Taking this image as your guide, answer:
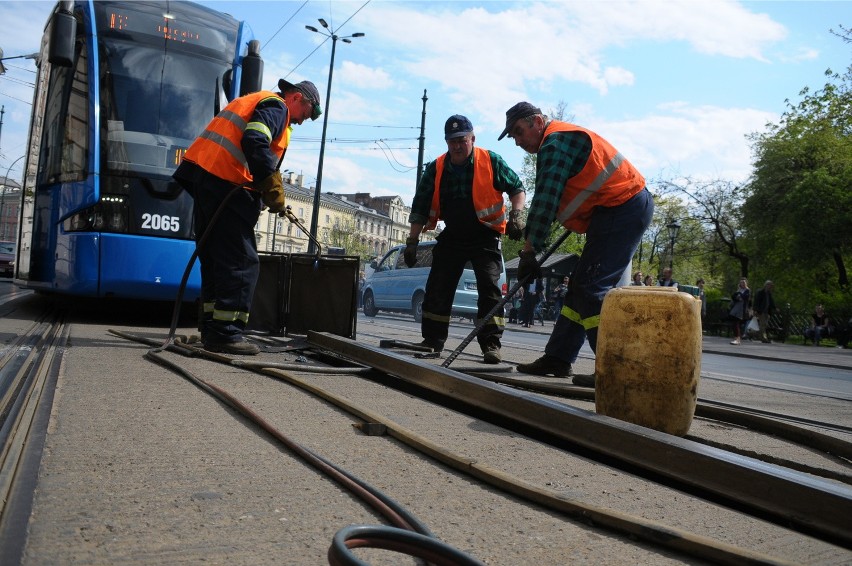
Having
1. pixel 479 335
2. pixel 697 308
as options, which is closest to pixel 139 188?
pixel 479 335

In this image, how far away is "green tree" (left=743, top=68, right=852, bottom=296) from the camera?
33000 millimetres

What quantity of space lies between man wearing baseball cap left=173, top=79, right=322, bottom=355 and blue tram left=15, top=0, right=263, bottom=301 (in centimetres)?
217

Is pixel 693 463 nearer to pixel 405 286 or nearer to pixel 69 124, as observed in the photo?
pixel 69 124

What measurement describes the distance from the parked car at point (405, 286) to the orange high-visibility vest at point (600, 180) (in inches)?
518

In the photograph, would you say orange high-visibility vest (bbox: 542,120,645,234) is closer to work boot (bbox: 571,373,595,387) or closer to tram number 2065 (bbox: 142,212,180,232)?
work boot (bbox: 571,373,595,387)

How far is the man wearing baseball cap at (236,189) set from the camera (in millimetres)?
6008

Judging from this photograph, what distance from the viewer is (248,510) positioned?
87.7 inches

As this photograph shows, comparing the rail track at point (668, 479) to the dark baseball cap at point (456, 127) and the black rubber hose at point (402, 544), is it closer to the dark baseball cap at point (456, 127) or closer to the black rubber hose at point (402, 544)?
the black rubber hose at point (402, 544)

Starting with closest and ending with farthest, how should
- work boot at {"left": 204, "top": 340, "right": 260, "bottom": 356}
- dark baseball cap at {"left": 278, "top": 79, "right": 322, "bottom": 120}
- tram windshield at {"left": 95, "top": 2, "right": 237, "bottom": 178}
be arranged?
work boot at {"left": 204, "top": 340, "right": 260, "bottom": 356}
dark baseball cap at {"left": 278, "top": 79, "right": 322, "bottom": 120}
tram windshield at {"left": 95, "top": 2, "right": 237, "bottom": 178}

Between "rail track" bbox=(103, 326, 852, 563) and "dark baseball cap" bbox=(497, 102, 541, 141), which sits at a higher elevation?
"dark baseball cap" bbox=(497, 102, 541, 141)

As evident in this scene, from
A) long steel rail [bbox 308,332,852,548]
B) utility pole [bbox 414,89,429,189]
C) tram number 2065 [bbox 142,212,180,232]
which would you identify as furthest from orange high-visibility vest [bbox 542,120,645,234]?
utility pole [bbox 414,89,429,189]

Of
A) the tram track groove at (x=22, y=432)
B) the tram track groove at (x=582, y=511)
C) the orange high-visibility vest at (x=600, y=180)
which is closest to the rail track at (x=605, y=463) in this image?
the tram track groove at (x=582, y=511)

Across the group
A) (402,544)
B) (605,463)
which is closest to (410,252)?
(605,463)

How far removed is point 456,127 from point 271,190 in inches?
70.1
